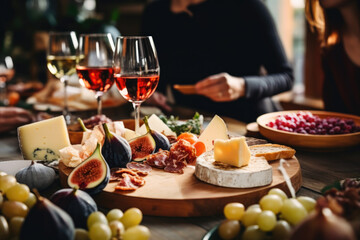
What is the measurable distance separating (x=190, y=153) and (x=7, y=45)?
4087 millimetres

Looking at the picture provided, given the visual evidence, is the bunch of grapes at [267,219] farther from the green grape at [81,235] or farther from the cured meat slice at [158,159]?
the cured meat slice at [158,159]

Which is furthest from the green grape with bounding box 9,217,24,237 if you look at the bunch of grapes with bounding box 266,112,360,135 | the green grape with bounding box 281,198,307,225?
the bunch of grapes with bounding box 266,112,360,135

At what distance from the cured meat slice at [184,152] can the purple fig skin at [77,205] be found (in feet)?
1.28

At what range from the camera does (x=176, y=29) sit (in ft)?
8.80

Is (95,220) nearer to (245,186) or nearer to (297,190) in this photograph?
(245,186)

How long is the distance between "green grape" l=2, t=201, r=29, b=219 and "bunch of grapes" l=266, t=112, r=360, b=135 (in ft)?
3.15

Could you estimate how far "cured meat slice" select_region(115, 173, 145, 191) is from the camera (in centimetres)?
93

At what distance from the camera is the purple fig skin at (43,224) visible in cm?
60

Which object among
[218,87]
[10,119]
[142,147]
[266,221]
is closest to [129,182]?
[142,147]

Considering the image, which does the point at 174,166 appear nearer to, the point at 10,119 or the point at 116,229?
the point at 116,229

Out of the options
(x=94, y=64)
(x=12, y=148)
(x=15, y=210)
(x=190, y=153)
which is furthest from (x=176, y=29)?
(x=15, y=210)

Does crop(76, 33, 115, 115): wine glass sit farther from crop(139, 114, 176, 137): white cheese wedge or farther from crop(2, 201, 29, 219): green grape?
crop(2, 201, 29, 219): green grape

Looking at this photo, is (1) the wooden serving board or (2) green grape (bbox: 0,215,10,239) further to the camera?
(1) the wooden serving board

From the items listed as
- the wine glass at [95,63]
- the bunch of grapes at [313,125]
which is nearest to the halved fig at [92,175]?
the wine glass at [95,63]
